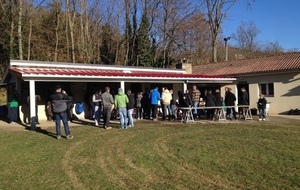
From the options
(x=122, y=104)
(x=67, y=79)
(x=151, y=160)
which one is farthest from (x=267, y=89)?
(x=151, y=160)

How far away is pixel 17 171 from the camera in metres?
6.64

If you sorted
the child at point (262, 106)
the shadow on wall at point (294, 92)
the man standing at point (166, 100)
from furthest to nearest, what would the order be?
1. the shadow on wall at point (294, 92)
2. the child at point (262, 106)
3. the man standing at point (166, 100)

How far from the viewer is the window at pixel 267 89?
2280 cm

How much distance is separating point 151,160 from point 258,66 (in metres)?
19.1

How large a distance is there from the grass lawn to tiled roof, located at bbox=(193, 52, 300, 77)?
39.6ft

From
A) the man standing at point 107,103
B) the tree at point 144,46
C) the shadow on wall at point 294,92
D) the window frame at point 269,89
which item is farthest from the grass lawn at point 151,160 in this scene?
the tree at point 144,46

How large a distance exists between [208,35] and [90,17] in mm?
15969

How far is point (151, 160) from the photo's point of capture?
746 cm

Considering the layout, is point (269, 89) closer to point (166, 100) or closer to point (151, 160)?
point (166, 100)

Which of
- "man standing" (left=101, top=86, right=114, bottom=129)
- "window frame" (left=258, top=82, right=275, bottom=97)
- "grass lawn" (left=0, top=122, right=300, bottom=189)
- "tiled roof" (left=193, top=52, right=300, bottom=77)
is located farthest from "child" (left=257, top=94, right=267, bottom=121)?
"man standing" (left=101, top=86, right=114, bottom=129)

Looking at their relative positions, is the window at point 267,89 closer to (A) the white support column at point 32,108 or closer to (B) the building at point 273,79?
(B) the building at point 273,79

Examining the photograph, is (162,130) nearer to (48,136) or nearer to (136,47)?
(48,136)

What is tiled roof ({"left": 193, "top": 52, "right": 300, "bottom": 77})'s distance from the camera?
22355 mm

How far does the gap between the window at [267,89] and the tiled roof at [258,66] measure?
3.27 feet
